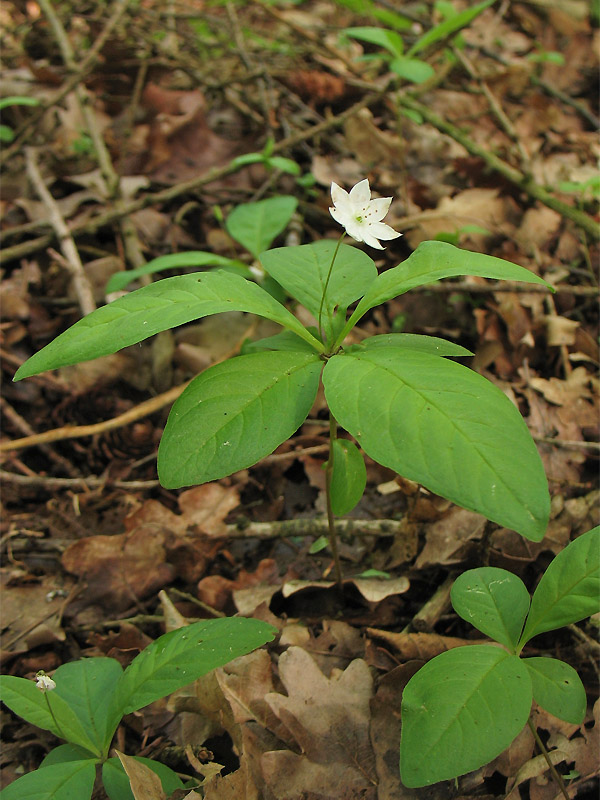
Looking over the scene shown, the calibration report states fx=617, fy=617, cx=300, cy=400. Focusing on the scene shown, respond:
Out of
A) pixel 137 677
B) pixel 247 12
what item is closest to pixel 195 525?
pixel 137 677

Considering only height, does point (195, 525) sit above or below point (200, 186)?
below

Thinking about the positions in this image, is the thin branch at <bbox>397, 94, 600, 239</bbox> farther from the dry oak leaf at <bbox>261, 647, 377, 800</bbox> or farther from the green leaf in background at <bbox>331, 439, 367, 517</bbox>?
the dry oak leaf at <bbox>261, 647, 377, 800</bbox>

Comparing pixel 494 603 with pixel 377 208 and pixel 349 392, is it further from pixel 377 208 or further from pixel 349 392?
pixel 377 208

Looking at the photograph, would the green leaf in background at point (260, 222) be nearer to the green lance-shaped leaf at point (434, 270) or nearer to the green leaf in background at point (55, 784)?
the green lance-shaped leaf at point (434, 270)

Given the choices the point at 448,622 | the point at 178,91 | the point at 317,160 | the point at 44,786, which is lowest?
the point at 448,622

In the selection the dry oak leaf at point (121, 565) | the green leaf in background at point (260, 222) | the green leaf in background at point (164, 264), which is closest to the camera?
the dry oak leaf at point (121, 565)

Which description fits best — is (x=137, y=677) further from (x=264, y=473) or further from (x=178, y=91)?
(x=178, y=91)

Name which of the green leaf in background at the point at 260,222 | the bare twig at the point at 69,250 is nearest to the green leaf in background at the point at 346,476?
the green leaf in background at the point at 260,222
